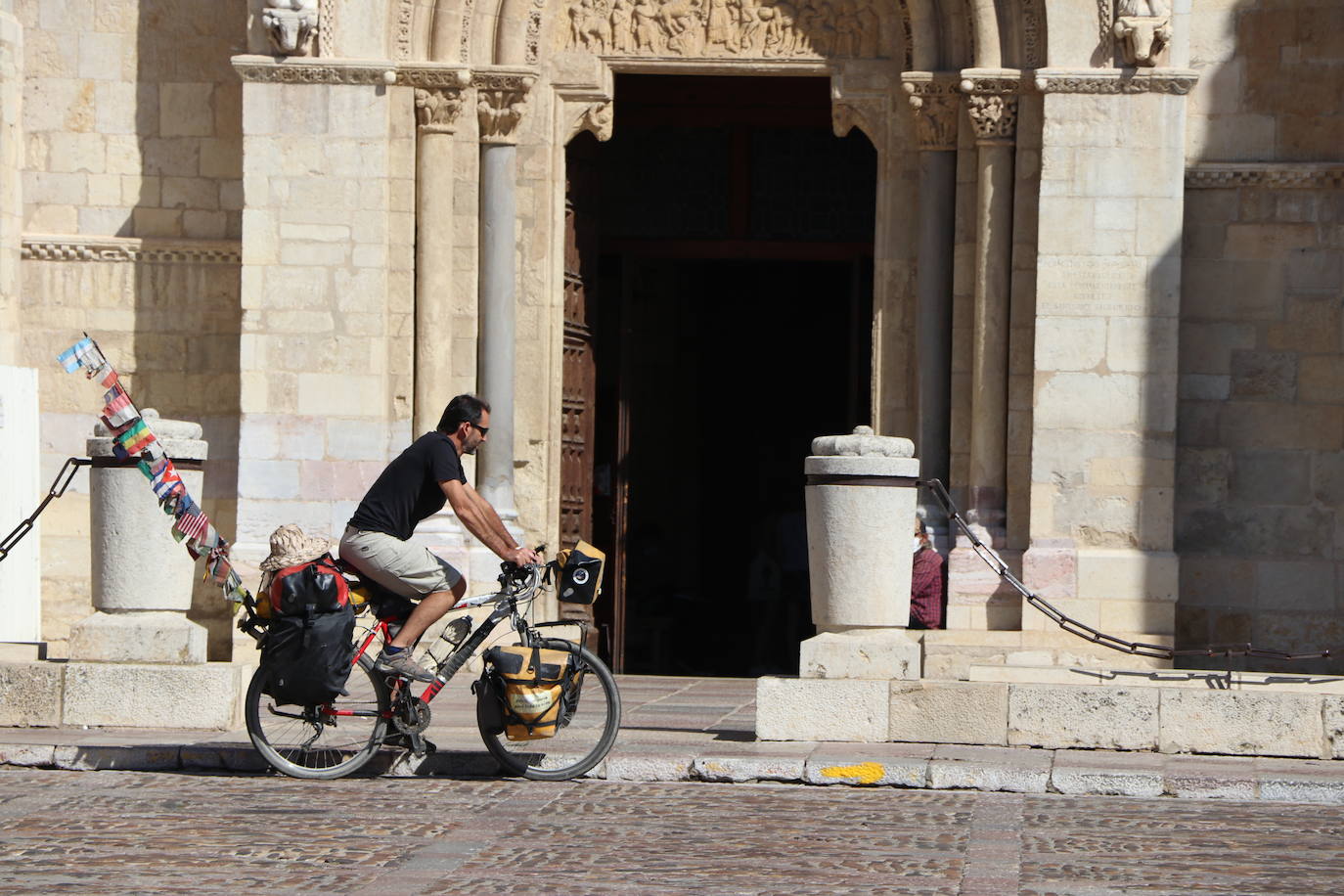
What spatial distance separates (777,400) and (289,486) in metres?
10.1

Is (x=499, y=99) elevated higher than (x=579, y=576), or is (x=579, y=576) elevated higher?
(x=499, y=99)

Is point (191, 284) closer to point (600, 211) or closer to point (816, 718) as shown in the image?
point (600, 211)

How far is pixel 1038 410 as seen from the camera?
1275 cm

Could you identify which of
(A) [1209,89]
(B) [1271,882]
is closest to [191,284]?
(A) [1209,89]

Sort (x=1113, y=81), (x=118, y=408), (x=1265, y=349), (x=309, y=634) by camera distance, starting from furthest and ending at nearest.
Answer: (x=1265, y=349)
(x=1113, y=81)
(x=118, y=408)
(x=309, y=634)

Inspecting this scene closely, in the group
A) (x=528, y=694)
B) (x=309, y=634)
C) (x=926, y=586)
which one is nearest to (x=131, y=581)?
(x=309, y=634)

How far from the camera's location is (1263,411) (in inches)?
516

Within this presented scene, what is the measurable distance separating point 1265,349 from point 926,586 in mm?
2633

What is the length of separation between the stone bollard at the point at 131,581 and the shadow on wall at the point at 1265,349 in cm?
643

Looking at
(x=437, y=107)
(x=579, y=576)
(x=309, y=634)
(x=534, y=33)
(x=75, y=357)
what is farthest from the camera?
(x=534, y=33)

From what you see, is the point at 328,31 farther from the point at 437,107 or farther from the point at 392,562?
the point at 392,562

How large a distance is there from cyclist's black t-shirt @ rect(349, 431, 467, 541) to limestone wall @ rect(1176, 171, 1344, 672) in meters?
6.21

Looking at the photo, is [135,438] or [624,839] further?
[135,438]

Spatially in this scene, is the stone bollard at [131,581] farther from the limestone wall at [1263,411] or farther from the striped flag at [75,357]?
the limestone wall at [1263,411]
